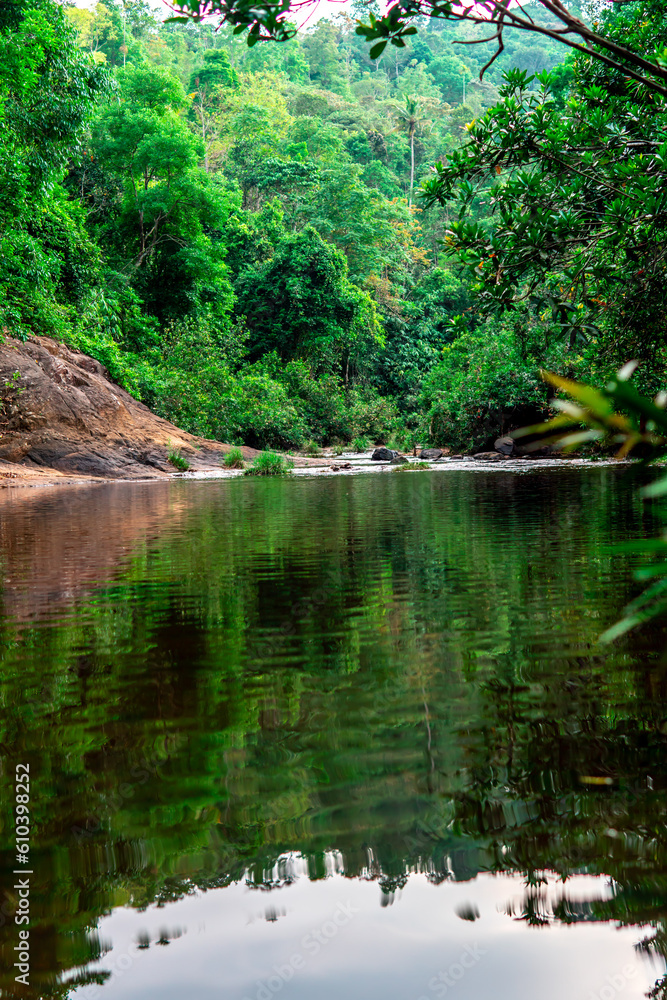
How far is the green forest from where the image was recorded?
22.4ft

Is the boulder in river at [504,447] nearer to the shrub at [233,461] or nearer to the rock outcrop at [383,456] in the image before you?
the rock outcrop at [383,456]

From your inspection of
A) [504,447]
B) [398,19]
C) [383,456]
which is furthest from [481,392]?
[398,19]

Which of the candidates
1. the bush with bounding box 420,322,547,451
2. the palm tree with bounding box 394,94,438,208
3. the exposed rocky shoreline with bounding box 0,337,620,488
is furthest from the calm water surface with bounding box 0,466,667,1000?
the palm tree with bounding box 394,94,438,208

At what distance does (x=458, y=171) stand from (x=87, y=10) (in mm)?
67253

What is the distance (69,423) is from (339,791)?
66.2 feet

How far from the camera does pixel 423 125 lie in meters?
62.2

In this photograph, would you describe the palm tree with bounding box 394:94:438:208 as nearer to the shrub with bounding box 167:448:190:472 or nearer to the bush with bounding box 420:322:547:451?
the bush with bounding box 420:322:547:451

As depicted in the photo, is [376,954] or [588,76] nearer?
[376,954]

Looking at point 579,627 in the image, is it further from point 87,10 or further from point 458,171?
point 87,10

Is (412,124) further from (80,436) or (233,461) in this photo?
(80,436)

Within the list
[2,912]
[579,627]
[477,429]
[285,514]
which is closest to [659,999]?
[2,912]

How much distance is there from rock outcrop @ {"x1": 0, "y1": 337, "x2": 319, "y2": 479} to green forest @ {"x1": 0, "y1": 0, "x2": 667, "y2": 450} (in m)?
1.06

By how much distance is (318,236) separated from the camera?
1351 inches

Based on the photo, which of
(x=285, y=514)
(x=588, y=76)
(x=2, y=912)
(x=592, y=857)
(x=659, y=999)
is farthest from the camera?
(x=285, y=514)
